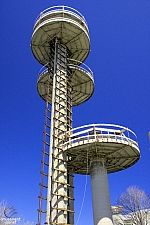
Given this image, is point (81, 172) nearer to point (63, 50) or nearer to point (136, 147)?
point (136, 147)

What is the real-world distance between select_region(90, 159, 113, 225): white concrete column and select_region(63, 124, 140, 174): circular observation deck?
1478 millimetres

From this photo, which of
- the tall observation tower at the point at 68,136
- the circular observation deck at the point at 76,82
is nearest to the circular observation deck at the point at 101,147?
the tall observation tower at the point at 68,136

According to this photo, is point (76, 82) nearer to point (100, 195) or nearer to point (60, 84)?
point (60, 84)

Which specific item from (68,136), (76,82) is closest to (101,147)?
(68,136)

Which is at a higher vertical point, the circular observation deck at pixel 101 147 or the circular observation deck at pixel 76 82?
the circular observation deck at pixel 76 82

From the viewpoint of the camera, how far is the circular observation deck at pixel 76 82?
33.3 meters

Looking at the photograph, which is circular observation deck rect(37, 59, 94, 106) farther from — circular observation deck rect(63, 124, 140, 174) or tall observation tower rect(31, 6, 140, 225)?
circular observation deck rect(63, 124, 140, 174)

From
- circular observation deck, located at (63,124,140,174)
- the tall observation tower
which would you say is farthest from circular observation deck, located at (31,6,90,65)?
circular observation deck, located at (63,124,140,174)

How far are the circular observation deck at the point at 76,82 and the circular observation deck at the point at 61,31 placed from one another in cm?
290

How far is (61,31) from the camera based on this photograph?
31750 mm

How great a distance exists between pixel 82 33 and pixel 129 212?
31.0m

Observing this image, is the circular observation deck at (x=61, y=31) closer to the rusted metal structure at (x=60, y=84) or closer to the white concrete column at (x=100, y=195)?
the rusted metal structure at (x=60, y=84)

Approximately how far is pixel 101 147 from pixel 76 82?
584 inches

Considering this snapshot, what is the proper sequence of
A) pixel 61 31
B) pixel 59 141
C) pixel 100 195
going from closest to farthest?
pixel 100 195
pixel 59 141
pixel 61 31
